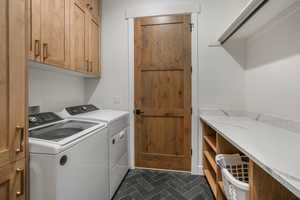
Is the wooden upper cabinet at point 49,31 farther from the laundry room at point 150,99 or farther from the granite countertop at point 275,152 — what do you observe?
the granite countertop at point 275,152

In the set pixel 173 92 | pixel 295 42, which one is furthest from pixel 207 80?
pixel 295 42

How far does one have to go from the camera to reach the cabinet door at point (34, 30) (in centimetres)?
116

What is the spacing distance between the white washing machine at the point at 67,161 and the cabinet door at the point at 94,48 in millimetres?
927

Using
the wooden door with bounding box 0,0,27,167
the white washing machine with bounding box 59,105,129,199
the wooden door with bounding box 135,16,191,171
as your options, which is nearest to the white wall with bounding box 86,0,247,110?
the wooden door with bounding box 135,16,191,171

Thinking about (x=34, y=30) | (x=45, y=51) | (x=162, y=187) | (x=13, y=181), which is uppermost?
(x=34, y=30)

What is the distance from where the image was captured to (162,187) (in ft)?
6.08

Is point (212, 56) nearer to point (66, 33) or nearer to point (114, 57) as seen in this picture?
point (114, 57)

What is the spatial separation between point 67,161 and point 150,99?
1468 mm

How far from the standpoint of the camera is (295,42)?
4.17ft

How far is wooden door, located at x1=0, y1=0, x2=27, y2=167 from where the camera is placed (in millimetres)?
775

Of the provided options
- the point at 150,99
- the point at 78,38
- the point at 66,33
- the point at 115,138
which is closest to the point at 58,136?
the point at 115,138

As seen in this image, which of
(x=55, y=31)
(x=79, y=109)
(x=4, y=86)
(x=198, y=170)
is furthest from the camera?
(x=198, y=170)

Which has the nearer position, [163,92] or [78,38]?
[78,38]

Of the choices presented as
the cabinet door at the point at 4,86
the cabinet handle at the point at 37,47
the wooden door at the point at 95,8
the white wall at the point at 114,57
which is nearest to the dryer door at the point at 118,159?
the white wall at the point at 114,57
